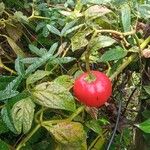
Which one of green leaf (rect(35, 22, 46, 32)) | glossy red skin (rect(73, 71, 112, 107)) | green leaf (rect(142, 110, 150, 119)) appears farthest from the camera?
green leaf (rect(35, 22, 46, 32))

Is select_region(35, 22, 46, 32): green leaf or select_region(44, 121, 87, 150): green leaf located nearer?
select_region(44, 121, 87, 150): green leaf

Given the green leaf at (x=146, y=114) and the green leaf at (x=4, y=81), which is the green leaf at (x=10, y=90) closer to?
the green leaf at (x=4, y=81)

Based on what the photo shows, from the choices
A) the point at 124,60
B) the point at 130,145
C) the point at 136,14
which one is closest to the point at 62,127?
the point at 124,60

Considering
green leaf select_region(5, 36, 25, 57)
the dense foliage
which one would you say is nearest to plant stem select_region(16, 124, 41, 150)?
the dense foliage

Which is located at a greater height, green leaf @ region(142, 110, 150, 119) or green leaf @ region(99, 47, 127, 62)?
green leaf @ region(99, 47, 127, 62)

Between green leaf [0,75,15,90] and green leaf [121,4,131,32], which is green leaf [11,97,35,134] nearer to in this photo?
green leaf [0,75,15,90]

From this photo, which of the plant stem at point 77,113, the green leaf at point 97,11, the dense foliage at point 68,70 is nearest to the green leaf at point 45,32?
the dense foliage at point 68,70

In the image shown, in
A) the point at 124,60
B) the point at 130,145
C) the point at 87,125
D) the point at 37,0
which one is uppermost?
the point at 37,0

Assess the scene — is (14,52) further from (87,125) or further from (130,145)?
(130,145)
